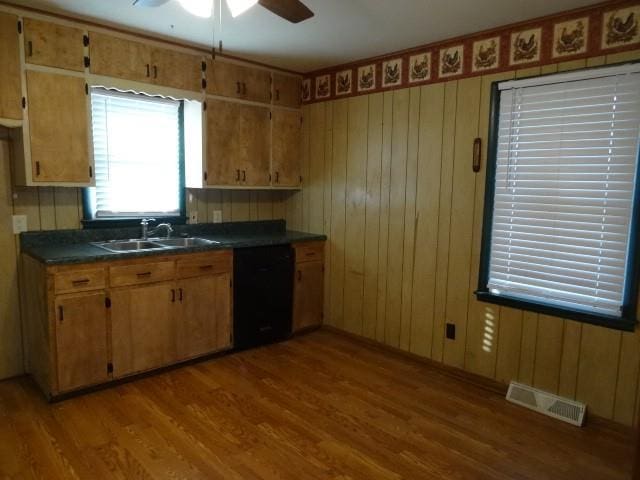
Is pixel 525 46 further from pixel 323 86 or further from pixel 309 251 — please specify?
pixel 309 251

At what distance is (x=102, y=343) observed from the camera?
2.86 metres

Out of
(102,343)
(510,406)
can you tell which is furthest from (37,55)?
(510,406)

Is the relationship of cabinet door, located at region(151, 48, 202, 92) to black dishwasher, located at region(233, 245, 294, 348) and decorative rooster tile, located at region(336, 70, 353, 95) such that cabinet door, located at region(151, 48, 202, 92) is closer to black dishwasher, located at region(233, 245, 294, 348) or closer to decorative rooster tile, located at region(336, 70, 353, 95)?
decorative rooster tile, located at region(336, 70, 353, 95)

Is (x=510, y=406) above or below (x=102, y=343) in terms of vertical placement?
below

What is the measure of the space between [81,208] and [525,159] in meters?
3.16

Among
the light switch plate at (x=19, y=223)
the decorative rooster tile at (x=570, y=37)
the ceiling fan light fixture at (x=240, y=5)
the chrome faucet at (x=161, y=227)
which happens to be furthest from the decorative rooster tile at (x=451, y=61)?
the light switch plate at (x=19, y=223)

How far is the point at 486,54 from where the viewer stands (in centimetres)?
297

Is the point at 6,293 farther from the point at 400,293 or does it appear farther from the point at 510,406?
the point at 510,406

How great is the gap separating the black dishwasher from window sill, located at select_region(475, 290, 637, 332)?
1.63m

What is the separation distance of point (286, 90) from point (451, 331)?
2630 mm

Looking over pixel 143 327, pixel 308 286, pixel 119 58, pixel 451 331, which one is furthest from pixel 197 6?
pixel 451 331

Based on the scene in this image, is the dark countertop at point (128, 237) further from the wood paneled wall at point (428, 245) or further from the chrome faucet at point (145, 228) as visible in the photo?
the wood paneled wall at point (428, 245)

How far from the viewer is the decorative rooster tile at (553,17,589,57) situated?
256 cm

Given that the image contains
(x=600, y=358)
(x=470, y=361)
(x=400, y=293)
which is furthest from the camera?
(x=400, y=293)
